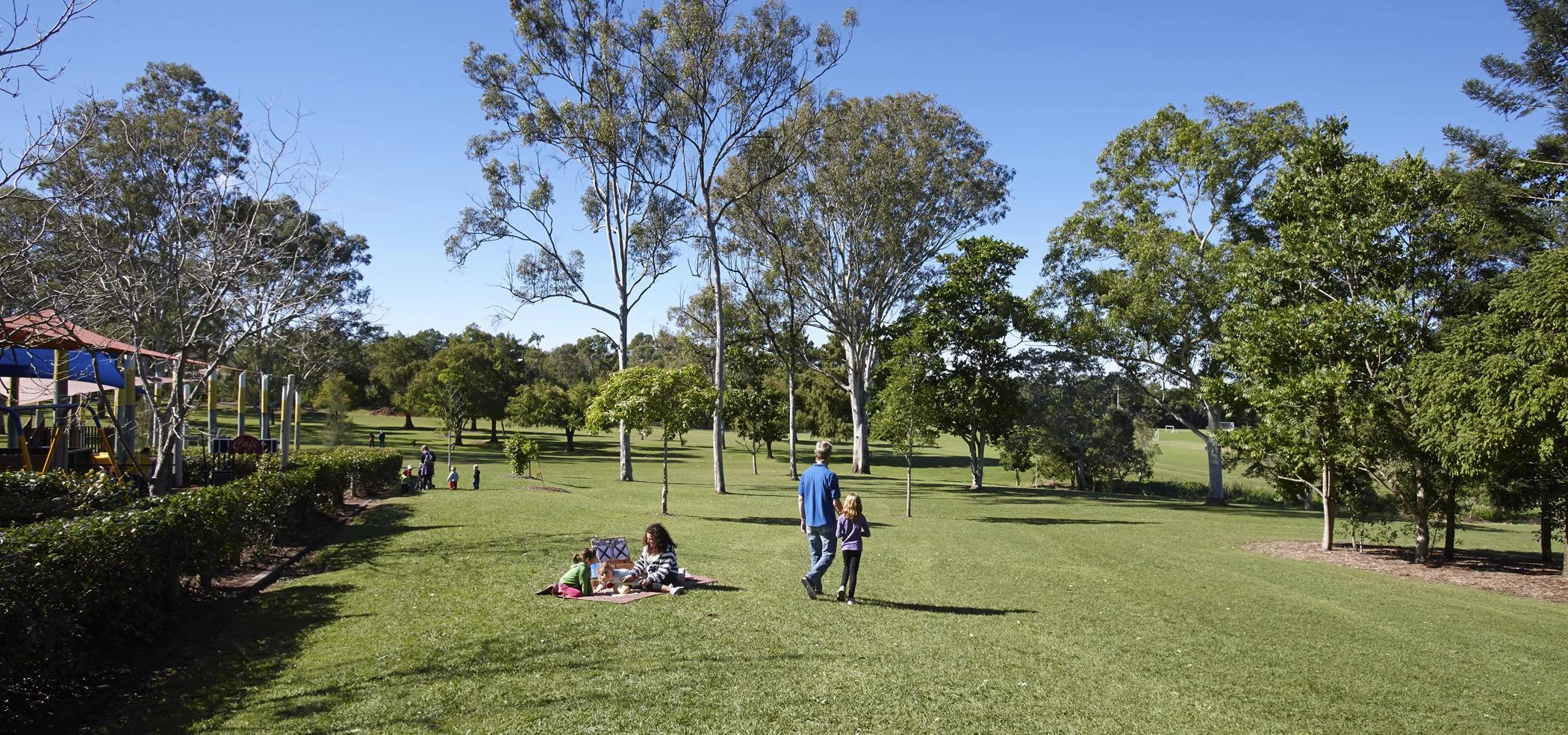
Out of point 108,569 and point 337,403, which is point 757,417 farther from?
point 108,569

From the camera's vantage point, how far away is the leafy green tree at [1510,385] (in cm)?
1208

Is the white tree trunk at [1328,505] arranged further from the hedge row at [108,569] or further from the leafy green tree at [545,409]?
the leafy green tree at [545,409]

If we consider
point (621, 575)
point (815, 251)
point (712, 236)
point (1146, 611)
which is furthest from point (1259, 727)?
point (815, 251)

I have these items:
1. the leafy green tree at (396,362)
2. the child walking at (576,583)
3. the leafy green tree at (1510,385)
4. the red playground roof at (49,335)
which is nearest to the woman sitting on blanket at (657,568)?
the child walking at (576,583)

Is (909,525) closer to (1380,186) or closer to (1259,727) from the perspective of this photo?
(1380,186)

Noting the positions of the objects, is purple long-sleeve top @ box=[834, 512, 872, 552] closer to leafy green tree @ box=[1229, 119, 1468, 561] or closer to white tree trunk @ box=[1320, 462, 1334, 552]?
leafy green tree @ box=[1229, 119, 1468, 561]

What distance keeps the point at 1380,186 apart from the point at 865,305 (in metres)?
23.9

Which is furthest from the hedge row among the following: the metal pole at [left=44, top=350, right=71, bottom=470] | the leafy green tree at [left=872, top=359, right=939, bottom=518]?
the leafy green tree at [left=872, top=359, right=939, bottom=518]

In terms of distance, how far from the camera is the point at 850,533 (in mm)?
9328

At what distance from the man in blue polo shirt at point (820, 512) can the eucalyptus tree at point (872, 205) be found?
25.5 metres

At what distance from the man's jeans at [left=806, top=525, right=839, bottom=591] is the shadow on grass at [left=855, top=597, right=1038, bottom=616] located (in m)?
0.57

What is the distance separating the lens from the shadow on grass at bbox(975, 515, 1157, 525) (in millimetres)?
22922

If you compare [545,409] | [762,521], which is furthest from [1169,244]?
[545,409]

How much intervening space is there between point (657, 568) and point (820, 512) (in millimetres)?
2105
